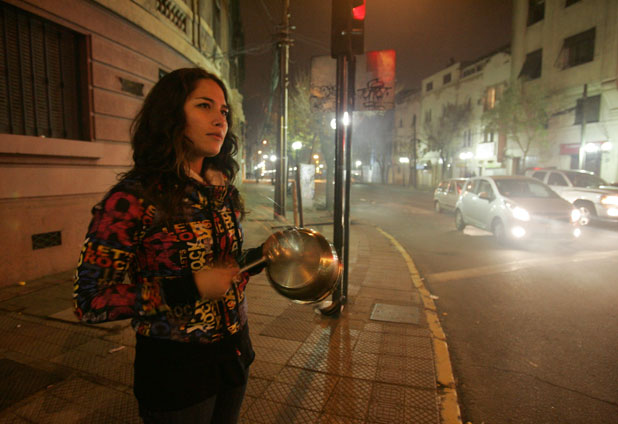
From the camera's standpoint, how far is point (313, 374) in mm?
3279

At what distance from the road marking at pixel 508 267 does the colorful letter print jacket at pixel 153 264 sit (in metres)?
5.85

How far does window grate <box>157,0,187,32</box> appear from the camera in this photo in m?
8.69

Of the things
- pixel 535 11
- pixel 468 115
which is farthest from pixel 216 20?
pixel 468 115

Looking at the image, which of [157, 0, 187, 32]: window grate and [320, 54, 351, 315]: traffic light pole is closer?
[320, 54, 351, 315]: traffic light pole

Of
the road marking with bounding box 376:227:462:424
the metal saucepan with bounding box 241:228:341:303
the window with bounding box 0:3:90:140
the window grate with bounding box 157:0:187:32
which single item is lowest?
the road marking with bounding box 376:227:462:424

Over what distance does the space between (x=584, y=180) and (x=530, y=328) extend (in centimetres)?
1234

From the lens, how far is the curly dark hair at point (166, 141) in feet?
4.54

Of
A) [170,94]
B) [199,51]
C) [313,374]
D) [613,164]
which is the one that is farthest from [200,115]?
[613,164]

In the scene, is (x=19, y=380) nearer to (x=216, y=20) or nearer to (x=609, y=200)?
(x=216, y=20)

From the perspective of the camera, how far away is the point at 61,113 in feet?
20.6

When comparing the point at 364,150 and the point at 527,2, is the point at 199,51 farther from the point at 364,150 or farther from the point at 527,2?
the point at 364,150

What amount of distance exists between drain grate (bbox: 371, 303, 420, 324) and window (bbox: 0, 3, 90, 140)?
18.4ft

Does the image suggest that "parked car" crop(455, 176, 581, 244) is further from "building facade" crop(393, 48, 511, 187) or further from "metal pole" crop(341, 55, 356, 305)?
"building facade" crop(393, 48, 511, 187)

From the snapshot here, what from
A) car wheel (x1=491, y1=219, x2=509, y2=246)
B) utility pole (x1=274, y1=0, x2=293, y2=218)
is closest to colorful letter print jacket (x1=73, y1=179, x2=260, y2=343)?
car wheel (x1=491, y1=219, x2=509, y2=246)
